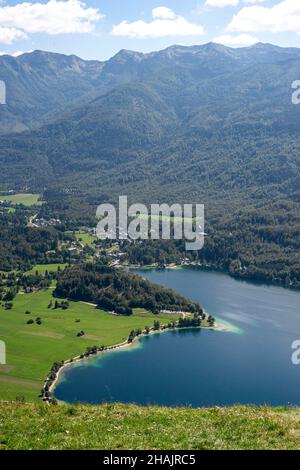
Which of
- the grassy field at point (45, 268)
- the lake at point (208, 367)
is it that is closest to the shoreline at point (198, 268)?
the grassy field at point (45, 268)

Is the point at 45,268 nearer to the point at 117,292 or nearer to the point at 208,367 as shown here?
the point at 117,292

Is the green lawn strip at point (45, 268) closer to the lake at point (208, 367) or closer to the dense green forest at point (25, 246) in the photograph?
the dense green forest at point (25, 246)

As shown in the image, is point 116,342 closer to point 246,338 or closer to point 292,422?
point 246,338

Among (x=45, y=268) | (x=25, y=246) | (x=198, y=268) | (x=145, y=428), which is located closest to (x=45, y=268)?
(x=45, y=268)

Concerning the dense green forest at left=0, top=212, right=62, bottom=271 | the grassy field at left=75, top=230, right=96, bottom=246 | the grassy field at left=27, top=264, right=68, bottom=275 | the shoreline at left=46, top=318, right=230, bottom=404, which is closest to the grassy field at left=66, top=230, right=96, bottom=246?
the grassy field at left=75, top=230, right=96, bottom=246

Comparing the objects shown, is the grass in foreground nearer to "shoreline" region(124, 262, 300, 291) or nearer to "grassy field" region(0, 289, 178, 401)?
"grassy field" region(0, 289, 178, 401)

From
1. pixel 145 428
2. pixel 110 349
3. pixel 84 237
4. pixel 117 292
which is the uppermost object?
pixel 145 428
